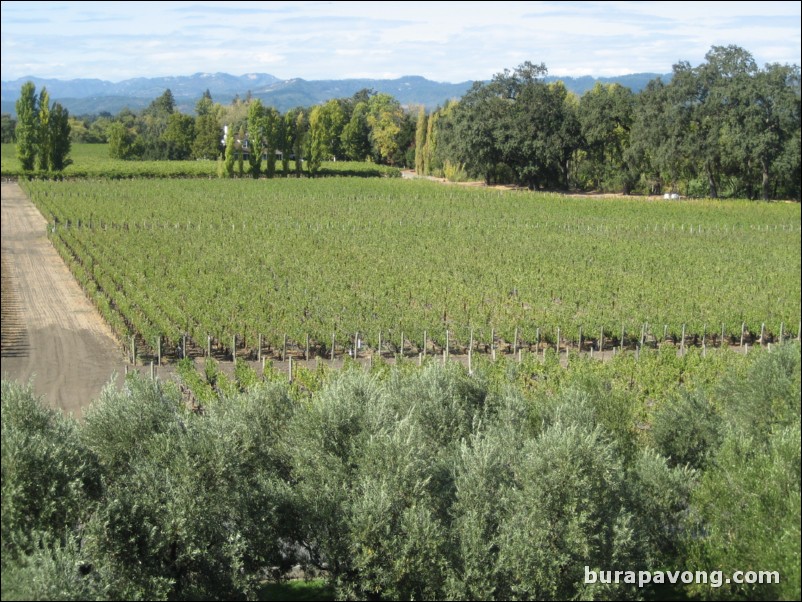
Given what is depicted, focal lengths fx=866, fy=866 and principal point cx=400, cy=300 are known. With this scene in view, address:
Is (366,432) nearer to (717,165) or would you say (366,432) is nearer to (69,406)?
(69,406)

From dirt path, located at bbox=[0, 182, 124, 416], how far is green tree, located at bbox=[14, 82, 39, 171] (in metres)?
5.25

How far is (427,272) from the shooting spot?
3862cm

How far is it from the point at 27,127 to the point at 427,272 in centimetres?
2360

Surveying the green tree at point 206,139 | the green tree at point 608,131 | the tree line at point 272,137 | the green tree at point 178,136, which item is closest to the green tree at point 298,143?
the tree line at point 272,137

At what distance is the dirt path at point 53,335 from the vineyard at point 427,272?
949 mm

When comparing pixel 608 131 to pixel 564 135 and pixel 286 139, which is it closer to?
pixel 564 135

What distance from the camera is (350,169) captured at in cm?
9675

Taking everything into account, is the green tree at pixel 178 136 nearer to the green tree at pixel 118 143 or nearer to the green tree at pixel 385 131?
the green tree at pixel 118 143

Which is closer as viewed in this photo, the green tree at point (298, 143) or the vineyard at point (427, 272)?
the vineyard at point (427, 272)

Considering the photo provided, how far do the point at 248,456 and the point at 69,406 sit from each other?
29.6 feet

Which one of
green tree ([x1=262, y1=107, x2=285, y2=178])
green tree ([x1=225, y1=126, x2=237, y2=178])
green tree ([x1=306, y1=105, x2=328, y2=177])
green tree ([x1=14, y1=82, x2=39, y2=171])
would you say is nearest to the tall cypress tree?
green tree ([x1=306, y1=105, x2=328, y2=177])

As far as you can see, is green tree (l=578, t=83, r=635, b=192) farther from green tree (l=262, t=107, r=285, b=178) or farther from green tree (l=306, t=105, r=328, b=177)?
green tree (l=262, t=107, r=285, b=178)

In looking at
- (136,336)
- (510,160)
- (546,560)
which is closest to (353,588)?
(546,560)

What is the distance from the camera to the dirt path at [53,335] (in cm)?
2466
